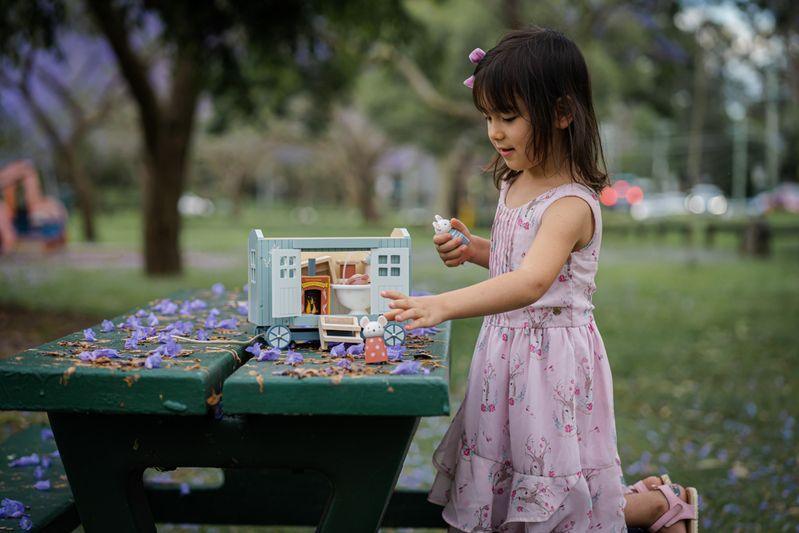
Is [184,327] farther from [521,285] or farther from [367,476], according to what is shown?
[521,285]

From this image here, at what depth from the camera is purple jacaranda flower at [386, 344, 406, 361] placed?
215 centimetres

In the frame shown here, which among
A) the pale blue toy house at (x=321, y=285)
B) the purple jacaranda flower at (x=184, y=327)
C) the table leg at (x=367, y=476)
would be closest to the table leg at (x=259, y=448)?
the table leg at (x=367, y=476)

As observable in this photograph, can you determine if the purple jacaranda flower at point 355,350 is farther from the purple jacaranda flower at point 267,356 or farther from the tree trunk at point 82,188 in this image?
the tree trunk at point 82,188

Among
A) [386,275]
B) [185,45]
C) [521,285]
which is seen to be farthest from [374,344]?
[185,45]

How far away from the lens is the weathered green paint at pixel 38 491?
2582 millimetres

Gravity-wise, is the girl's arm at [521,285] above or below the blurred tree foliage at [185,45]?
below

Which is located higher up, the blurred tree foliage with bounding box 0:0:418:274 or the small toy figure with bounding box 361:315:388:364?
the blurred tree foliage with bounding box 0:0:418:274

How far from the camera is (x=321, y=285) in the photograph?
2350 mm

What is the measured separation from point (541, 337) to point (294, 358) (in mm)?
684

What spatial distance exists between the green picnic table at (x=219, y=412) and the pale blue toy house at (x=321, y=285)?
0.08m

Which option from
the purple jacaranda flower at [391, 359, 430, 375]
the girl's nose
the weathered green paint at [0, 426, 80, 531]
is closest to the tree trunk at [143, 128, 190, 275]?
the weathered green paint at [0, 426, 80, 531]

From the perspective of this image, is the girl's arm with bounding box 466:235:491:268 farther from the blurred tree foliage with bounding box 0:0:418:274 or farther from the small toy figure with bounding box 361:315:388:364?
the blurred tree foliage with bounding box 0:0:418:274

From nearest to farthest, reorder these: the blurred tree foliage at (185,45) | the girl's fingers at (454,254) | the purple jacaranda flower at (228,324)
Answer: the girl's fingers at (454,254)
the purple jacaranda flower at (228,324)
the blurred tree foliage at (185,45)

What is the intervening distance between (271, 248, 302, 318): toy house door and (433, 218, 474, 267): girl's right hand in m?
0.41
